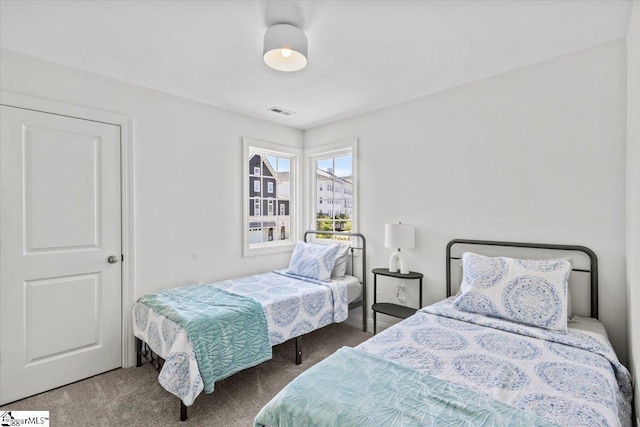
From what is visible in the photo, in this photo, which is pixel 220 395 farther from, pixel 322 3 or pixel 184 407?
pixel 322 3

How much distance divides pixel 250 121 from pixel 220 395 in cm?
279

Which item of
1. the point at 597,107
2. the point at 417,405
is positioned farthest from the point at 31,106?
the point at 597,107

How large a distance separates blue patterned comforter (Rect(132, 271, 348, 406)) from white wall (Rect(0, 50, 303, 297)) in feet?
1.00

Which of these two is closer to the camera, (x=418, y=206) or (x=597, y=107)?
(x=597, y=107)

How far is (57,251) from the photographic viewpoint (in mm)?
2373

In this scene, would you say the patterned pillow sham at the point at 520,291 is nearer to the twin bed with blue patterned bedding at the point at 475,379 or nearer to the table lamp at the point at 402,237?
the twin bed with blue patterned bedding at the point at 475,379

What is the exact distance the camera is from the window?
373 centimetres

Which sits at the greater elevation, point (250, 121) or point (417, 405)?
point (250, 121)

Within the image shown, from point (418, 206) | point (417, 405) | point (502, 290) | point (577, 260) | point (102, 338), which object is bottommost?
point (102, 338)

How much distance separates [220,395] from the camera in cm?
228

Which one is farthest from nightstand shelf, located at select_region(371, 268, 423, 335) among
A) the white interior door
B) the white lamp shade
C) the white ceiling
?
the white interior door

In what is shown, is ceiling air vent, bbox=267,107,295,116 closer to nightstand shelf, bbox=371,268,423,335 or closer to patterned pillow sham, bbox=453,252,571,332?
nightstand shelf, bbox=371,268,423,335

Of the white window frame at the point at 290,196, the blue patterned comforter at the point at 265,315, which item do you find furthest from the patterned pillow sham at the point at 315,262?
the white window frame at the point at 290,196

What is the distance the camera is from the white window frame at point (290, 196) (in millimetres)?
3562
